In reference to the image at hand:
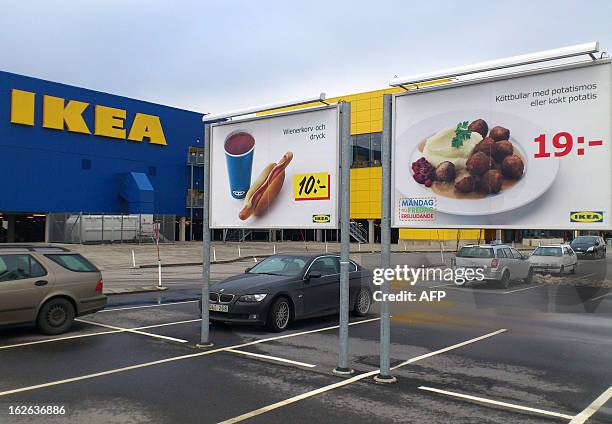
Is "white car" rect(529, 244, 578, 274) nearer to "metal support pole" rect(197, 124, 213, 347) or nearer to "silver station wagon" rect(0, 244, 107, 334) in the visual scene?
"metal support pole" rect(197, 124, 213, 347)

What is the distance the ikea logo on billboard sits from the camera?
5.57 meters

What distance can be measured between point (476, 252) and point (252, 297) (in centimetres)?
1209

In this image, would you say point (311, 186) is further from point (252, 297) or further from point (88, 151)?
point (88, 151)

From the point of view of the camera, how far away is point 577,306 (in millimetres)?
14195

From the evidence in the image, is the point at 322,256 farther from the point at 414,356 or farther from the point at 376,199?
the point at 376,199

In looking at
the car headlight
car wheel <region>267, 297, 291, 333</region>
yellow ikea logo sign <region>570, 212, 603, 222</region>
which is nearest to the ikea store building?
car wheel <region>267, 297, 291, 333</region>

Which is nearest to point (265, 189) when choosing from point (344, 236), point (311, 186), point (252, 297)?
point (311, 186)

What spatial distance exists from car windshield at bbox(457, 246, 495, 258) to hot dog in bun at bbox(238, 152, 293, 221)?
12.8 metres

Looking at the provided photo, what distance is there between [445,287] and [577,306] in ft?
15.8

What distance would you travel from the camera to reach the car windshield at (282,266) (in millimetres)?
10768

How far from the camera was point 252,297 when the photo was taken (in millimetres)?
9633

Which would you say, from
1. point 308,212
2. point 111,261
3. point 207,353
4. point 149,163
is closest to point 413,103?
point 308,212

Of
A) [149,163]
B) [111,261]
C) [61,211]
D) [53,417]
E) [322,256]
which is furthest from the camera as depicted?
[149,163]

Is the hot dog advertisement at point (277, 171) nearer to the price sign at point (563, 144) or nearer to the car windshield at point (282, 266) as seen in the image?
the car windshield at point (282, 266)
